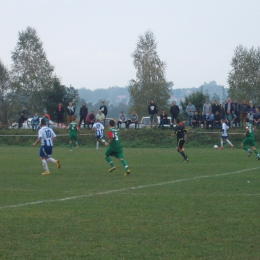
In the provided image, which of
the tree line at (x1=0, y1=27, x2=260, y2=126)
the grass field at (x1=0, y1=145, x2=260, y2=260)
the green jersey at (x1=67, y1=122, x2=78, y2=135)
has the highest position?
the tree line at (x1=0, y1=27, x2=260, y2=126)

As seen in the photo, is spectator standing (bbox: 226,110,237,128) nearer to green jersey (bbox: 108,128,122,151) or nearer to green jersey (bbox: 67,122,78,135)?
green jersey (bbox: 67,122,78,135)

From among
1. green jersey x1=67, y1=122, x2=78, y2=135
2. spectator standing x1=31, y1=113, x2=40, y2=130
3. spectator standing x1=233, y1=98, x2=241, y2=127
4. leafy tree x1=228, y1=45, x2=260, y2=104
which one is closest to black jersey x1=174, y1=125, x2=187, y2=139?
green jersey x1=67, y1=122, x2=78, y2=135

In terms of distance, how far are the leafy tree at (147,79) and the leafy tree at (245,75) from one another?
360 inches

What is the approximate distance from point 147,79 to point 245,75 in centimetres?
1302

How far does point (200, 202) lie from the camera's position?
11.4 metres

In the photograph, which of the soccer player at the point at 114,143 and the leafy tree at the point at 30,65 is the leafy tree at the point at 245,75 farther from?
the soccer player at the point at 114,143

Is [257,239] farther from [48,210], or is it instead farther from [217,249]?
[48,210]

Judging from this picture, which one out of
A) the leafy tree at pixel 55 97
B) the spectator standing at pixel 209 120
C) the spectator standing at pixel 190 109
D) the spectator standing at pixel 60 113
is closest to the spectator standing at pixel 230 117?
the spectator standing at pixel 209 120

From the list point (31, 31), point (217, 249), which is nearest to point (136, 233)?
point (217, 249)

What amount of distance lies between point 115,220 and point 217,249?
8.06 ft

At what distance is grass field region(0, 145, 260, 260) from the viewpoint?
7.35 meters

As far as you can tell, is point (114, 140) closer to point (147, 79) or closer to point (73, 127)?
point (73, 127)

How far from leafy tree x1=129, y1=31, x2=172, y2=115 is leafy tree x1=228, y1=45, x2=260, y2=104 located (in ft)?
30.0

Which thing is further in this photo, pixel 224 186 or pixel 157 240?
pixel 224 186
